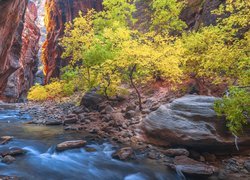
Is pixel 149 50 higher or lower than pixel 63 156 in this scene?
higher

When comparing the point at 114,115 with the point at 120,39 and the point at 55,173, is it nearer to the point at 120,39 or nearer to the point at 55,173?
the point at 120,39

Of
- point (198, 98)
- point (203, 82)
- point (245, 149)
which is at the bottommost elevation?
point (245, 149)

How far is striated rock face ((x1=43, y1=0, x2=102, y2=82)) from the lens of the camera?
50594 mm

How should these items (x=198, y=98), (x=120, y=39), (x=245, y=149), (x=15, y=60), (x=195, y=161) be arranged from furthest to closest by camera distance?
(x=15, y=60) → (x=120, y=39) → (x=198, y=98) → (x=245, y=149) → (x=195, y=161)

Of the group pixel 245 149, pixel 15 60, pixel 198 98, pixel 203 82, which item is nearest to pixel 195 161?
pixel 245 149

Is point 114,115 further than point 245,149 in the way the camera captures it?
Yes

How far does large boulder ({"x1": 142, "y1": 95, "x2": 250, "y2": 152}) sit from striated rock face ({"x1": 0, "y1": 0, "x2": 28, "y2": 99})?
961cm

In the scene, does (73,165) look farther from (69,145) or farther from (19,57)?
(19,57)

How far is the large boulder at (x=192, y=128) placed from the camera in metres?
11.6

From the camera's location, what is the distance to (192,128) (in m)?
12.1

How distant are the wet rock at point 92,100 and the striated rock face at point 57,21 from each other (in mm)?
31026

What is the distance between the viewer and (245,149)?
38.2 feet

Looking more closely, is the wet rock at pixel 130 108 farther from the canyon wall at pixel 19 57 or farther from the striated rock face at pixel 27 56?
the striated rock face at pixel 27 56

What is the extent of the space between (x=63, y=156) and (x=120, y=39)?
1125cm
